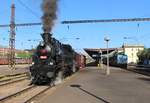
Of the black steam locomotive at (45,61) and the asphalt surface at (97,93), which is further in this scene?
the black steam locomotive at (45,61)

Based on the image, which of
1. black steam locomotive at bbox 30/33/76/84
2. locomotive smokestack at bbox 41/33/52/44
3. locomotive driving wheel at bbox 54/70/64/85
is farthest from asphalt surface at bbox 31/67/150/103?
locomotive smokestack at bbox 41/33/52/44

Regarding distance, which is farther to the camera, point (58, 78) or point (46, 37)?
point (58, 78)

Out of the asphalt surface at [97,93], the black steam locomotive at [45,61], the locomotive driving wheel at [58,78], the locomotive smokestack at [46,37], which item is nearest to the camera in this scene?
the asphalt surface at [97,93]

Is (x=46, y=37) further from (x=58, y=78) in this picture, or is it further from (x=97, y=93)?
(x=97, y=93)

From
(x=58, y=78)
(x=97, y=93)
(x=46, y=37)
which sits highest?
(x=46, y=37)

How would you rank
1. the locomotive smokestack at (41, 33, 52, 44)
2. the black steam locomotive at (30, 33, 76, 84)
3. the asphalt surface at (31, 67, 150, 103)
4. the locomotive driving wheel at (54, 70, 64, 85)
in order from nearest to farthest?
the asphalt surface at (31, 67, 150, 103) < the black steam locomotive at (30, 33, 76, 84) < the locomotive smokestack at (41, 33, 52, 44) < the locomotive driving wheel at (54, 70, 64, 85)

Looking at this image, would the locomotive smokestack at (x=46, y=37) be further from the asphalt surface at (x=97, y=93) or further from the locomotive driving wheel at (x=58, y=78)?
the asphalt surface at (x=97, y=93)

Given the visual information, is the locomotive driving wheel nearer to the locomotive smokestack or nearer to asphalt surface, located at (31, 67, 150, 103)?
asphalt surface, located at (31, 67, 150, 103)

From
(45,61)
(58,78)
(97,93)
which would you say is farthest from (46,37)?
(97,93)

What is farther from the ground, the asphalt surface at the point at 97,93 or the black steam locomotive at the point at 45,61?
the black steam locomotive at the point at 45,61

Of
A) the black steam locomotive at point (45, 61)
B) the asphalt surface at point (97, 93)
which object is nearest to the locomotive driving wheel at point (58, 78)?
the black steam locomotive at point (45, 61)

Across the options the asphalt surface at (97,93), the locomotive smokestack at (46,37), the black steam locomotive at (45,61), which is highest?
the locomotive smokestack at (46,37)

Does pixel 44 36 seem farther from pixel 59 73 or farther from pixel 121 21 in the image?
pixel 121 21

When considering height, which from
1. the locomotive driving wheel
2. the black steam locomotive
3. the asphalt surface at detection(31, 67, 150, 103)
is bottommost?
the asphalt surface at detection(31, 67, 150, 103)
